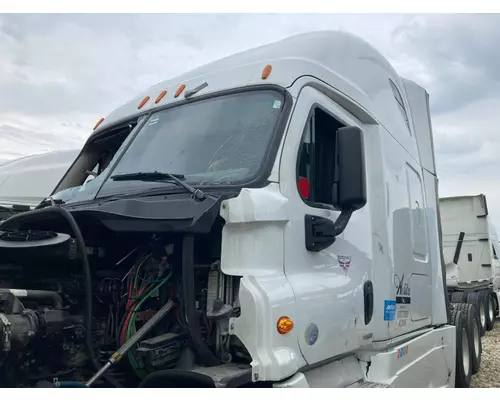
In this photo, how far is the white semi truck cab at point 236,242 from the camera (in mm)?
2609

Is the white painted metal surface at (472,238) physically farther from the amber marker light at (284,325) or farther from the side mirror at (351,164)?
the amber marker light at (284,325)

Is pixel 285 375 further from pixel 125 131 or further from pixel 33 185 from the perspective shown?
pixel 33 185

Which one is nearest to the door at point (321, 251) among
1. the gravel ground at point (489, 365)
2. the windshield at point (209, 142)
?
the windshield at point (209, 142)

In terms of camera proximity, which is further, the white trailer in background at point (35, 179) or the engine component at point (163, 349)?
the white trailer in background at point (35, 179)

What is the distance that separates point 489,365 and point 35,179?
338 inches

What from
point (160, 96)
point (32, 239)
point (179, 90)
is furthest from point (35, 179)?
point (32, 239)

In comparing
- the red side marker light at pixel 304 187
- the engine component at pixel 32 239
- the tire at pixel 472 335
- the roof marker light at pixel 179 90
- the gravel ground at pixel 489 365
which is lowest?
the gravel ground at pixel 489 365

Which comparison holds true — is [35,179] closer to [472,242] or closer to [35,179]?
[35,179]

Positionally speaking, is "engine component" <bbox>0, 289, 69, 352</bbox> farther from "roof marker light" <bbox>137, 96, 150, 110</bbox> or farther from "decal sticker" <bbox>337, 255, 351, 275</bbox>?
"roof marker light" <bbox>137, 96, 150, 110</bbox>

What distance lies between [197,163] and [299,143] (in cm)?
63

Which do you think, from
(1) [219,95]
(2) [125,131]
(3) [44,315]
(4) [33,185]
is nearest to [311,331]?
(3) [44,315]

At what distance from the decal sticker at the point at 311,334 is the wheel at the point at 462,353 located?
13.6 feet

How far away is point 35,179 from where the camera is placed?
31.8 feet

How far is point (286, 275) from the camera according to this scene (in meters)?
2.70
